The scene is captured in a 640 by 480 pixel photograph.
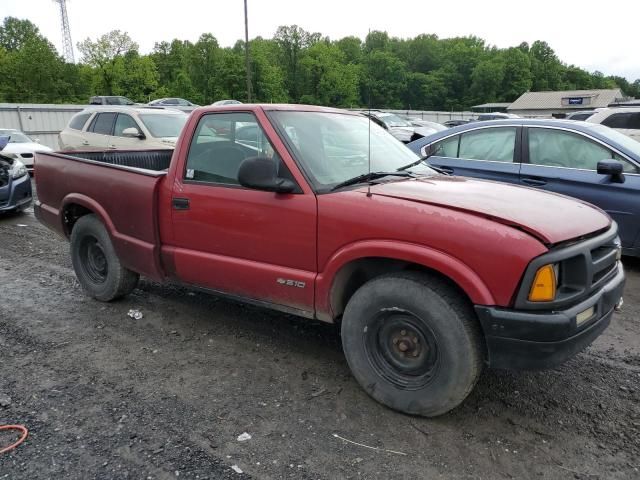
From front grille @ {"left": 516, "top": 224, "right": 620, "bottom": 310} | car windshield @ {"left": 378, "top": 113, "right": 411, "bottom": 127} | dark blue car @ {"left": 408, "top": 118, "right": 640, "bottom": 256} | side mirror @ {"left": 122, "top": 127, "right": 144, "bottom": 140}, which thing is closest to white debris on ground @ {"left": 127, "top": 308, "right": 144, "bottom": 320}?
front grille @ {"left": 516, "top": 224, "right": 620, "bottom": 310}

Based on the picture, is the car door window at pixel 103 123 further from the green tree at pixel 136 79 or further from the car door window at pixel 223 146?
the green tree at pixel 136 79

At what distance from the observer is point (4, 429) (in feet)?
→ 9.31

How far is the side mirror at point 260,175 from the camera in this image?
313 centimetres

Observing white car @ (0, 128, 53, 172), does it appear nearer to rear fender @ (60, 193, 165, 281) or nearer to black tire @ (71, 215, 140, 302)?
black tire @ (71, 215, 140, 302)

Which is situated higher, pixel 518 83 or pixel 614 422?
pixel 518 83

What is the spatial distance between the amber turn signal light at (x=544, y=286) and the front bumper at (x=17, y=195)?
890 centimetres

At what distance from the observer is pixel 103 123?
11.4 meters

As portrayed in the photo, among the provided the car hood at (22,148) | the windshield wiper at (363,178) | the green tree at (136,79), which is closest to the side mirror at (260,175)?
the windshield wiper at (363,178)

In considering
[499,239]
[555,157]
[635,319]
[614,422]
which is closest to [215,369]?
[499,239]

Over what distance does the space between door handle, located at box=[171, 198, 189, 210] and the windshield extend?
94 cm

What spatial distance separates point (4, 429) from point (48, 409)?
248 mm

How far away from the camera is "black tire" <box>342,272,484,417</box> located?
8.80 ft

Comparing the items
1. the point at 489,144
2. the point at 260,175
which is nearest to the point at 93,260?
the point at 260,175

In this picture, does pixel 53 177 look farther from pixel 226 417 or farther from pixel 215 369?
pixel 226 417
